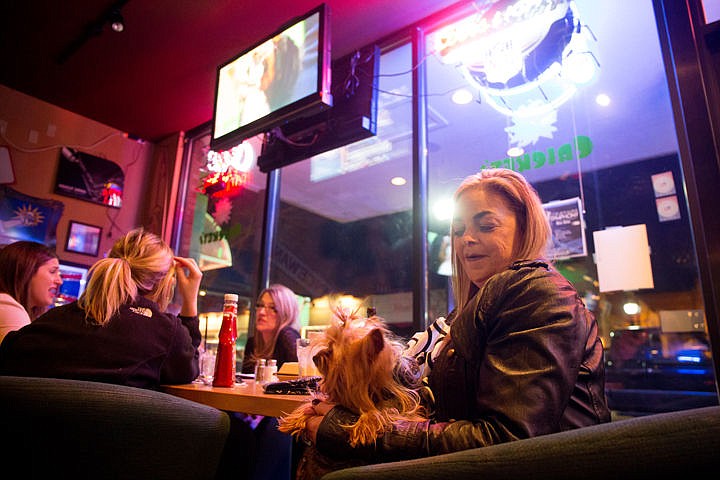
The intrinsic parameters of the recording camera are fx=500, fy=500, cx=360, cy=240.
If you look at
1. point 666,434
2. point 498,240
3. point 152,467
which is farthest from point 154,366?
point 666,434

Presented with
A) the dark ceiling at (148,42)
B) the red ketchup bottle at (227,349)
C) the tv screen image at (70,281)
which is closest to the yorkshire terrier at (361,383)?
the red ketchup bottle at (227,349)

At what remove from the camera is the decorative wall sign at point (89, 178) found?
4.77 m

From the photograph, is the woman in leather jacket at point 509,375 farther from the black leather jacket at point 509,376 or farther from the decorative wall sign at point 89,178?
the decorative wall sign at point 89,178

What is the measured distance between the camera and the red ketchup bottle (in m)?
1.86

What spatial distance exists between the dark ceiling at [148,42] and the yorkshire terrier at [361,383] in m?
2.99

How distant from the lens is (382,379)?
1.00 metres

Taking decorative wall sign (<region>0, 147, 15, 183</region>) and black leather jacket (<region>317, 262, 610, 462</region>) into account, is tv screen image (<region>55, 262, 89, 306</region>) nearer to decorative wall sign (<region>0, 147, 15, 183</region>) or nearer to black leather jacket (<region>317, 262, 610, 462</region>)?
decorative wall sign (<region>0, 147, 15, 183</region>)

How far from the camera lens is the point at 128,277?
1.78 meters

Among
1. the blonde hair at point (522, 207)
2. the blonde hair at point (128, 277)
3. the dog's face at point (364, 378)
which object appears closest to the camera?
the dog's face at point (364, 378)

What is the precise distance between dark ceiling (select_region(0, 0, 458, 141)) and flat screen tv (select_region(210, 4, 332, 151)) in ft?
0.78

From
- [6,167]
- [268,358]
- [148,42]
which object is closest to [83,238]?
[6,167]

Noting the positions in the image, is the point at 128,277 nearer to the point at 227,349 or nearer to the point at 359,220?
the point at 227,349

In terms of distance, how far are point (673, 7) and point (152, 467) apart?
3062 millimetres

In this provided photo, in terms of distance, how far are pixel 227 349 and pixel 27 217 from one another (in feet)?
11.9
